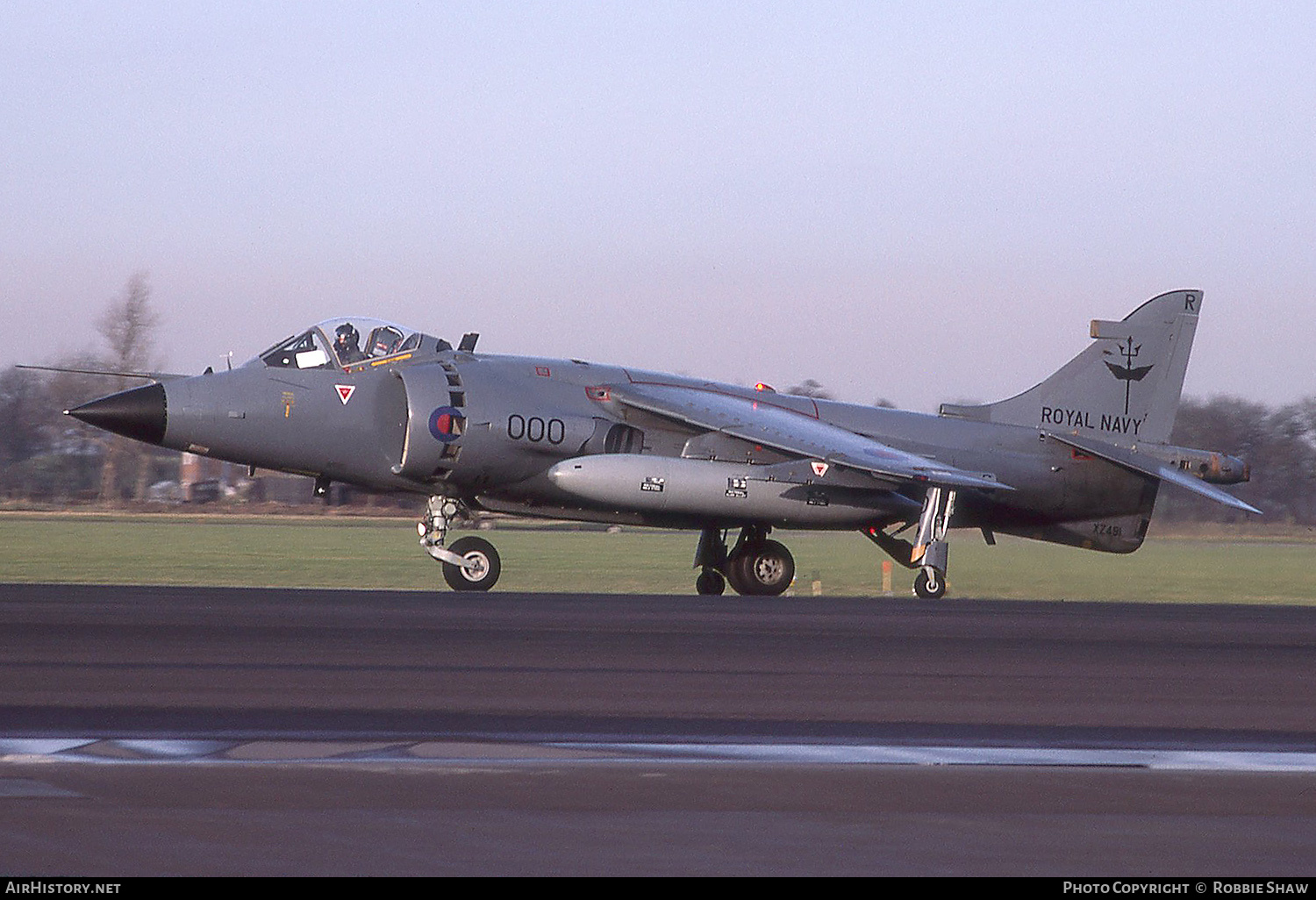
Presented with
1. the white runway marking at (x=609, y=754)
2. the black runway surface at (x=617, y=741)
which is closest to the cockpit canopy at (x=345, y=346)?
the black runway surface at (x=617, y=741)

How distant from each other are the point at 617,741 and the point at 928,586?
41.8 feet

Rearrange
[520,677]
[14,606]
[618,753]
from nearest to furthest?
[618,753] < [520,677] < [14,606]

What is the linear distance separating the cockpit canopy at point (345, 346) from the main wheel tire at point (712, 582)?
4.85 metres

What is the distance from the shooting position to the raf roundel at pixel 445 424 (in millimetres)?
18250

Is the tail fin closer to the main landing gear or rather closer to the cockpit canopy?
the main landing gear

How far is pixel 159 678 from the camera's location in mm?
8367

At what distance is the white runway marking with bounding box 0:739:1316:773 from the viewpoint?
621 centimetres

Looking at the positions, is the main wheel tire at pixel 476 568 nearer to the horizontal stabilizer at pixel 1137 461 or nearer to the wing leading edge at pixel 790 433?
the wing leading edge at pixel 790 433

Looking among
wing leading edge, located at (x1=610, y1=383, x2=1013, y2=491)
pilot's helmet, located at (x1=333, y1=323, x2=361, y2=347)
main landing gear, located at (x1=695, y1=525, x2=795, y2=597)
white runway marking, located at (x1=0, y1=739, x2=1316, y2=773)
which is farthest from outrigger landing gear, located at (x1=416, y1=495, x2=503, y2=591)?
white runway marking, located at (x1=0, y1=739, x2=1316, y2=773)

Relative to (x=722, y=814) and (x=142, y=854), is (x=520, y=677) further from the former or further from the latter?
(x=142, y=854)

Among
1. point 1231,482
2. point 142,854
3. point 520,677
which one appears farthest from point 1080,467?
point 142,854

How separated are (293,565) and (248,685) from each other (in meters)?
21.0

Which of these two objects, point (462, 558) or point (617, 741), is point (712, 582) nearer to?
point (462, 558)

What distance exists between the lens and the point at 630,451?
19750mm
